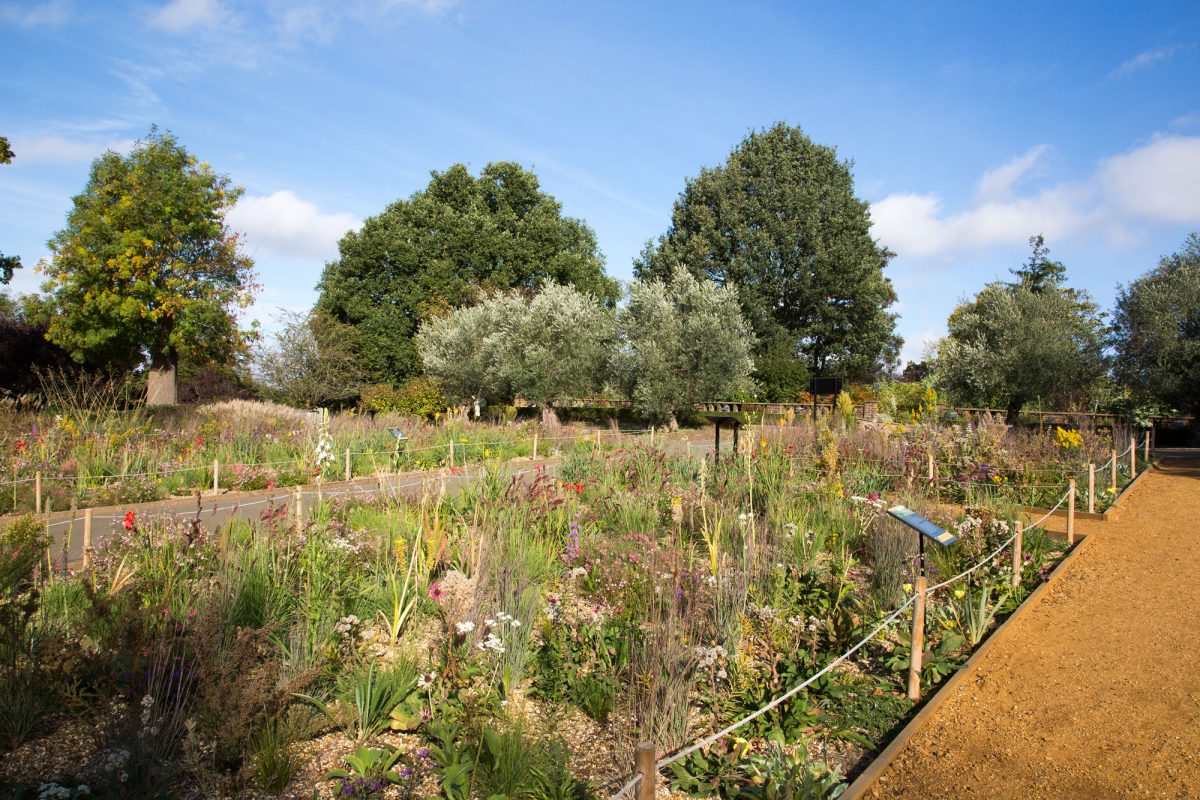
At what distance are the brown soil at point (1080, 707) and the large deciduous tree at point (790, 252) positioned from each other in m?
24.4

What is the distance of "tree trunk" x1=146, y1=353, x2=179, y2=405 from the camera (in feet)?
77.6

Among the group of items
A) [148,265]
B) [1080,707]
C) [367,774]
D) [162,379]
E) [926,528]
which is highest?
[148,265]

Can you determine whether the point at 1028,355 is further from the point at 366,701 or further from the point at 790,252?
the point at 366,701

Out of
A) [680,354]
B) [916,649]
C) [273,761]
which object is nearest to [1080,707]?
[916,649]

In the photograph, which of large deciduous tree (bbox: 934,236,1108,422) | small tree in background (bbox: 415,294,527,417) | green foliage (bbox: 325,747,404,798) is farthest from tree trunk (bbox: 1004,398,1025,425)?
green foliage (bbox: 325,747,404,798)

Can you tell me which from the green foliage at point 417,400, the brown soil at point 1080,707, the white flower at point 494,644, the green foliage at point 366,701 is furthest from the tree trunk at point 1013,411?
the green foliage at point 366,701

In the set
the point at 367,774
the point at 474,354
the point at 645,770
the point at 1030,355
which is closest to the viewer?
the point at 645,770

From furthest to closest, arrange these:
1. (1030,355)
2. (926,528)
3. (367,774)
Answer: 1. (1030,355)
2. (926,528)
3. (367,774)

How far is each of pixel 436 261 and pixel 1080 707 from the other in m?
31.3

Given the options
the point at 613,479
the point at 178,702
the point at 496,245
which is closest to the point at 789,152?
the point at 496,245

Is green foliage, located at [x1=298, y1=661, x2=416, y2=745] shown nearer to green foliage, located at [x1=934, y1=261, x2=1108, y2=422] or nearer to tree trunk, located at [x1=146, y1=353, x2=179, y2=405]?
green foliage, located at [x1=934, y1=261, x2=1108, y2=422]

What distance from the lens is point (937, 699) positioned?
411 cm

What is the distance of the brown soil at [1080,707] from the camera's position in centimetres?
342

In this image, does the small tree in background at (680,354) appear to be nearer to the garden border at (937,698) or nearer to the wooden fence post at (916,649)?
the garden border at (937,698)
